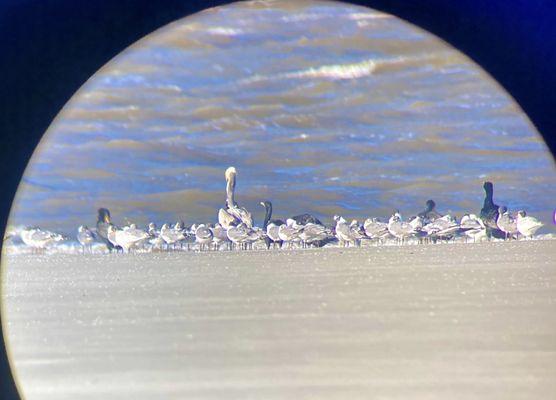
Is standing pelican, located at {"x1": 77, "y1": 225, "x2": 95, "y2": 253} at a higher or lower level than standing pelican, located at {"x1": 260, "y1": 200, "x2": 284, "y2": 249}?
lower

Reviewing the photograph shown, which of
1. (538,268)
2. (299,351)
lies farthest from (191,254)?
(538,268)

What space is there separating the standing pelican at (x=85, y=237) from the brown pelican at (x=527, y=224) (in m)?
1.64

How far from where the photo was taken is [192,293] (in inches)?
110

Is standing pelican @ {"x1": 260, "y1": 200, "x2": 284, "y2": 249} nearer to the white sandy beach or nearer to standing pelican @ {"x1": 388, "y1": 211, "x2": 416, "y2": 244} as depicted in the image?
the white sandy beach

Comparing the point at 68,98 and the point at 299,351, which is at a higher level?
the point at 68,98

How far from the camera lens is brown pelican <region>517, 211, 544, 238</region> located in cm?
274

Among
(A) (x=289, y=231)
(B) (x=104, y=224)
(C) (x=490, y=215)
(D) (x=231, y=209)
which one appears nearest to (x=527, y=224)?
(C) (x=490, y=215)

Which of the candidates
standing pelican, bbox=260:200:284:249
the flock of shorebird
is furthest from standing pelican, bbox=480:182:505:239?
standing pelican, bbox=260:200:284:249

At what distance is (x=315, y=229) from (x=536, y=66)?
1.01m

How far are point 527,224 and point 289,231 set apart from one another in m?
0.91

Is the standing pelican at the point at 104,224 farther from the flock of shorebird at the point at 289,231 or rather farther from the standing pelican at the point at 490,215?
the standing pelican at the point at 490,215

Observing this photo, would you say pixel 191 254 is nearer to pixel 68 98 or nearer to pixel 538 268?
pixel 68 98

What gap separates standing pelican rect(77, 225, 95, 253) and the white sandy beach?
5 cm

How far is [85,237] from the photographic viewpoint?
2.75 meters
